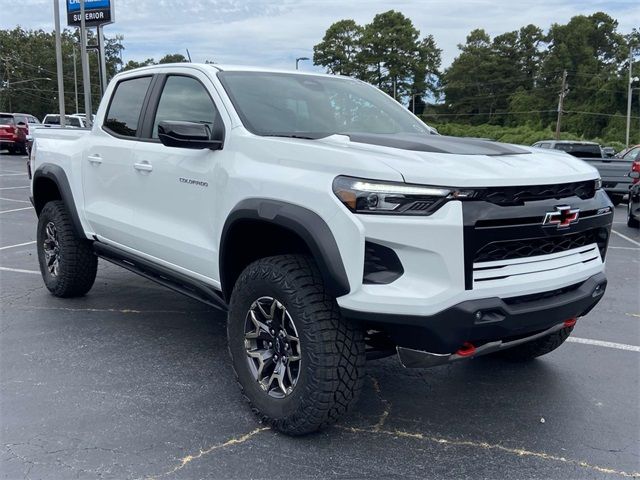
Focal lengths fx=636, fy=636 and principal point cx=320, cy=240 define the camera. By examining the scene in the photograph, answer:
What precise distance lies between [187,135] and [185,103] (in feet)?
2.64

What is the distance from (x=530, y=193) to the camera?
2961mm

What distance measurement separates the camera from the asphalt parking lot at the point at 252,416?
3.05 m

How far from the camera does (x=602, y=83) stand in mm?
74125

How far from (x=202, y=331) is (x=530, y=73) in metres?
96.4

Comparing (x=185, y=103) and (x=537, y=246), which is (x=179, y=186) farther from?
(x=537, y=246)

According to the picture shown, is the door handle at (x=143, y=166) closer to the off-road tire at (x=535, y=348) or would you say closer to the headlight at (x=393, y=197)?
the headlight at (x=393, y=197)

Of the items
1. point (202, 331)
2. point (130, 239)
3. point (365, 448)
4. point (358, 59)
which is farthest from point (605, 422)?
point (358, 59)

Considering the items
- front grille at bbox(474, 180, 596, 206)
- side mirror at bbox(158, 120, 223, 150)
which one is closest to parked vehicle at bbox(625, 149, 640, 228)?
front grille at bbox(474, 180, 596, 206)

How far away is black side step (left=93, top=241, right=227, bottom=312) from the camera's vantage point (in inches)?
153

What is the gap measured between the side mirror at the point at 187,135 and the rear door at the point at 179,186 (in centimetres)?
8

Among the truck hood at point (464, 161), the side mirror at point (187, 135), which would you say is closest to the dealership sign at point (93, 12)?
the side mirror at point (187, 135)

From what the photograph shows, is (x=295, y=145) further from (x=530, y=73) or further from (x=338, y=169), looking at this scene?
(x=530, y=73)

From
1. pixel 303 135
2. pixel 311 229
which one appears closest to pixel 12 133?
pixel 303 135

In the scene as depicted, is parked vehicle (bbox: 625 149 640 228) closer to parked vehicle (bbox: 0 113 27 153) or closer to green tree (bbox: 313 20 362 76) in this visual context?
parked vehicle (bbox: 0 113 27 153)
